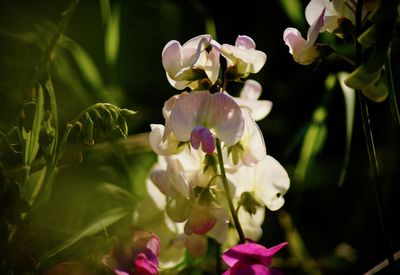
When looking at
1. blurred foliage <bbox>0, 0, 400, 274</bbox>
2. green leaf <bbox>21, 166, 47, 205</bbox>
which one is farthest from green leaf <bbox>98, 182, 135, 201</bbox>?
green leaf <bbox>21, 166, 47, 205</bbox>

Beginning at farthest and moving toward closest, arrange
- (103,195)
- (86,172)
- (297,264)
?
(297,264), (86,172), (103,195)

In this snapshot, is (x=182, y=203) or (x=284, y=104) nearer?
(x=182, y=203)

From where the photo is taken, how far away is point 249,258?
557 mm

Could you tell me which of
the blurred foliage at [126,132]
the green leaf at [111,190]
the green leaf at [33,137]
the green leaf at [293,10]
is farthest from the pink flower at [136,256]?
the green leaf at [293,10]

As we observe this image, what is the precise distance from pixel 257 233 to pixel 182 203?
14 centimetres

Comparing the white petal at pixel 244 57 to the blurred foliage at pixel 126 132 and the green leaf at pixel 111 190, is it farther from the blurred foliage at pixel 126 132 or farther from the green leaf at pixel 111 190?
the green leaf at pixel 111 190

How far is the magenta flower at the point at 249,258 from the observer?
55 cm

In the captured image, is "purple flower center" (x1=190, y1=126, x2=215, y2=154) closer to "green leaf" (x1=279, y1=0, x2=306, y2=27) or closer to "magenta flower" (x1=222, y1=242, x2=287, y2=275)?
"magenta flower" (x1=222, y1=242, x2=287, y2=275)

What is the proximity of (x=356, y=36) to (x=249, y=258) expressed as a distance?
0.65 ft

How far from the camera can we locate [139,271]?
0.57 m

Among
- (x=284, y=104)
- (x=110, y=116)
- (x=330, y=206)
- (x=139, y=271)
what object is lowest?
(x=330, y=206)

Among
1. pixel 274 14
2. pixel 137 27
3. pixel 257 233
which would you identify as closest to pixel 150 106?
pixel 137 27

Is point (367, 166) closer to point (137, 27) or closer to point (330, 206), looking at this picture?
point (330, 206)

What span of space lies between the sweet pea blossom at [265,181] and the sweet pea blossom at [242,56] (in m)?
0.09
